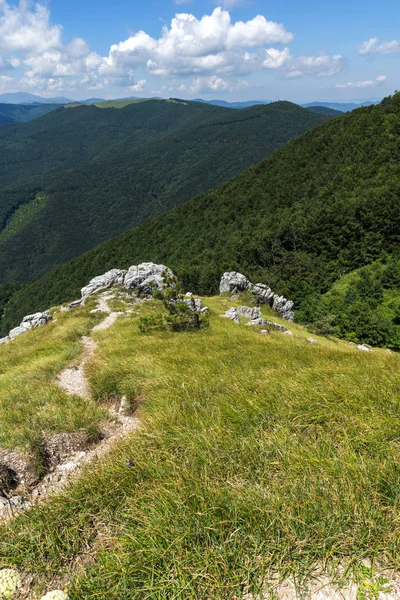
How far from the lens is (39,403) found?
7.56 m

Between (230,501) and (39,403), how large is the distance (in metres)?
6.15

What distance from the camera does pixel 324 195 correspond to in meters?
76.8

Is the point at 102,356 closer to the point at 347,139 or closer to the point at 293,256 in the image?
the point at 293,256

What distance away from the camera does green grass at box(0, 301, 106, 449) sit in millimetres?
6203

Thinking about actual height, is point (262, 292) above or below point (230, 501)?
below

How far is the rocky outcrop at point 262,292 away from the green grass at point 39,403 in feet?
69.5

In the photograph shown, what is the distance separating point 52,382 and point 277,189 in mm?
94702

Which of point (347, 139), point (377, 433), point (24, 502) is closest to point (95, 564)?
point (24, 502)

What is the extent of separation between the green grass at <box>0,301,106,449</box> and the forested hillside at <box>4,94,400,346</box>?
137 ft

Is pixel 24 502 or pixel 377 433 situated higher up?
pixel 377 433

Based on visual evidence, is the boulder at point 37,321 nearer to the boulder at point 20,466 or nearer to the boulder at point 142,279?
the boulder at point 142,279

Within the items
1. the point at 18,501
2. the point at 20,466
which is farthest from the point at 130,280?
the point at 18,501

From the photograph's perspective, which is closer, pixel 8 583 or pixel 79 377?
pixel 8 583

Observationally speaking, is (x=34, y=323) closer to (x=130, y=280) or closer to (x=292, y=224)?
(x=130, y=280)
